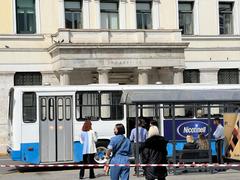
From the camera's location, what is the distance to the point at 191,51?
37750 millimetres

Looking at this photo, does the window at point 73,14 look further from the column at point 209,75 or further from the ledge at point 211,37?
the column at point 209,75

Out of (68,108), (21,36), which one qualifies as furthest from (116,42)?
(68,108)

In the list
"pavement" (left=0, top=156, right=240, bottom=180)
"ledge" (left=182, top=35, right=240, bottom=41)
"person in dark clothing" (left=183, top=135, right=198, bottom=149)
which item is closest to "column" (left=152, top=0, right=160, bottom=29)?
"ledge" (left=182, top=35, right=240, bottom=41)

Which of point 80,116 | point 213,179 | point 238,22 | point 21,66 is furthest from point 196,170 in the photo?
point 238,22

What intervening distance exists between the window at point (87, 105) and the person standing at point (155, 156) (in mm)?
9969

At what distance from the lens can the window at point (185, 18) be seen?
3806 centimetres

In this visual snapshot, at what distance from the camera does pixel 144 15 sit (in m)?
37.0

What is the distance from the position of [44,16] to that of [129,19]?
528 centimetres

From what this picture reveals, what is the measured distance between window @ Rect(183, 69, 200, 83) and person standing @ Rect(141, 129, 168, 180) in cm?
2438

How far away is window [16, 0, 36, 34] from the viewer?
3503 centimetres

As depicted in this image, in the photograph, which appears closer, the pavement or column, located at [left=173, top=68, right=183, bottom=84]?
the pavement

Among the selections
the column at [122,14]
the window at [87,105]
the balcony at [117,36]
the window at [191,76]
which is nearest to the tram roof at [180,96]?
the window at [87,105]

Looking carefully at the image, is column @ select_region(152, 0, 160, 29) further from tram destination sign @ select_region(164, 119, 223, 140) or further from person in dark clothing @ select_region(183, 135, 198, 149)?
person in dark clothing @ select_region(183, 135, 198, 149)

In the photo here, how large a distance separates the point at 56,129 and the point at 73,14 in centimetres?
1432
